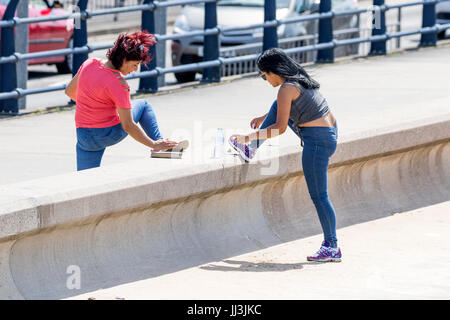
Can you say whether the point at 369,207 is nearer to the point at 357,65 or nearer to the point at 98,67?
the point at 98,67

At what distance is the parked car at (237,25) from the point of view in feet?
51.0

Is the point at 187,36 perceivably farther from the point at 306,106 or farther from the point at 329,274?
the point at 329,274

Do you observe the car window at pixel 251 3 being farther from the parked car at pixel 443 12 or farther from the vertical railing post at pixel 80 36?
the parked car at pixel 443 12

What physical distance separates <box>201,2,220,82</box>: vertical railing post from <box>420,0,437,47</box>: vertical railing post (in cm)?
434

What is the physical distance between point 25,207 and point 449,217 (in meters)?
3.91

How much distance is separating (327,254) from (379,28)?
8.93 metres

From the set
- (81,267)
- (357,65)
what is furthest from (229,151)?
(357,65)

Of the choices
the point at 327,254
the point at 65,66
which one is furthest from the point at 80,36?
the point at 65,66

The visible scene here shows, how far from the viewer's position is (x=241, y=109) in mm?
11641

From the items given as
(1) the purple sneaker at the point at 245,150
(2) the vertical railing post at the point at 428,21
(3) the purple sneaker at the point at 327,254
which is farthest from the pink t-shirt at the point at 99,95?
(2) the vertical railing post at the point at 428,21

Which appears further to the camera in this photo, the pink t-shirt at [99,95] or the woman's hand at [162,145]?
the woman's hand at [162,145]

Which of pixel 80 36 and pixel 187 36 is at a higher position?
pixel 80 36

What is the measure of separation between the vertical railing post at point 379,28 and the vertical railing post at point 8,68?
5.95m

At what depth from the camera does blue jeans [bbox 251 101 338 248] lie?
7.33 meters
